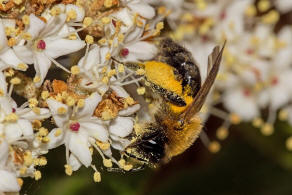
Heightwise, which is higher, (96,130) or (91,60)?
(91,60)

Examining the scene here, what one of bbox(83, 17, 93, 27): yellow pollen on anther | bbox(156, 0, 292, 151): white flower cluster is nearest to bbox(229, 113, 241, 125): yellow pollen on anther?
bbox(156, 0, 292, 151): white flower cluster

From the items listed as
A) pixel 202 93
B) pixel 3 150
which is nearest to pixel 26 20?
pixel 3 150

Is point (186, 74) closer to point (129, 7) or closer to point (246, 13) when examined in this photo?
point (129, 7)

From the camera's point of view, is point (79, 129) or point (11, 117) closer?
point (11, 117)

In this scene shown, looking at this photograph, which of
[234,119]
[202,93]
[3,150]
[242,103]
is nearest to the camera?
[3,150]

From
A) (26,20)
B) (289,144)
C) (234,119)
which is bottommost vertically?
(289,144)

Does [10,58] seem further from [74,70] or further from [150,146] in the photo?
[150,146]

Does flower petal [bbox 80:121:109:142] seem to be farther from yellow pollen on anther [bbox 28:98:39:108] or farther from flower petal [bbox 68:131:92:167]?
yellow pollen on anther [bbox 28:98:39:108]
